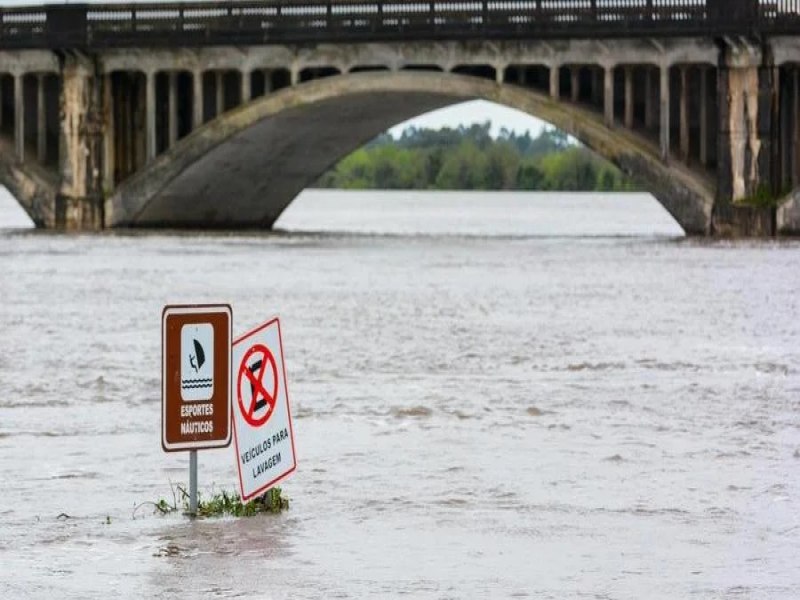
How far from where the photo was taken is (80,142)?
62812mm

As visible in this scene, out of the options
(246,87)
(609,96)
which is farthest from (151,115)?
(609,96)

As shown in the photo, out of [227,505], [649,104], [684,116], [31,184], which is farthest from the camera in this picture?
[31,184]

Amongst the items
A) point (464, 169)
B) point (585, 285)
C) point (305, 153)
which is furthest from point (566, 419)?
point (464, 169)

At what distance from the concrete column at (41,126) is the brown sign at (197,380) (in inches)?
2061

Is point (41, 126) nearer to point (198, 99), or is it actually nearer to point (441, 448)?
point (198, 99)

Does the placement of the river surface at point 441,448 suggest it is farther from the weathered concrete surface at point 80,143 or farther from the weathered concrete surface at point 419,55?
the weathered concrete surface at point 80,143

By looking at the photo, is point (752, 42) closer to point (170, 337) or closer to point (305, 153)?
point (305, 153)

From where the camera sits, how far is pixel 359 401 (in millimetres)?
18875

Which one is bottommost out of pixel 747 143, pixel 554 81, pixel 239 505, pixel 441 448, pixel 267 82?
pixel 441 448

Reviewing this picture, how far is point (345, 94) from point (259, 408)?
45479 mm

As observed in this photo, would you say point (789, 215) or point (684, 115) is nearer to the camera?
point (789, 215)

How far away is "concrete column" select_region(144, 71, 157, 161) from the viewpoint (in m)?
61.8

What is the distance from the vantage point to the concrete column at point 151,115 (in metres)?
61.8

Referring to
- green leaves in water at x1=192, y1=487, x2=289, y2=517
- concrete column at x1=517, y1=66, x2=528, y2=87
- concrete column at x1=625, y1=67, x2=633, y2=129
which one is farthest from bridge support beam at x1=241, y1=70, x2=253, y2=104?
green leaves in water at x1=192, y1=487, x2=289, y2=517
